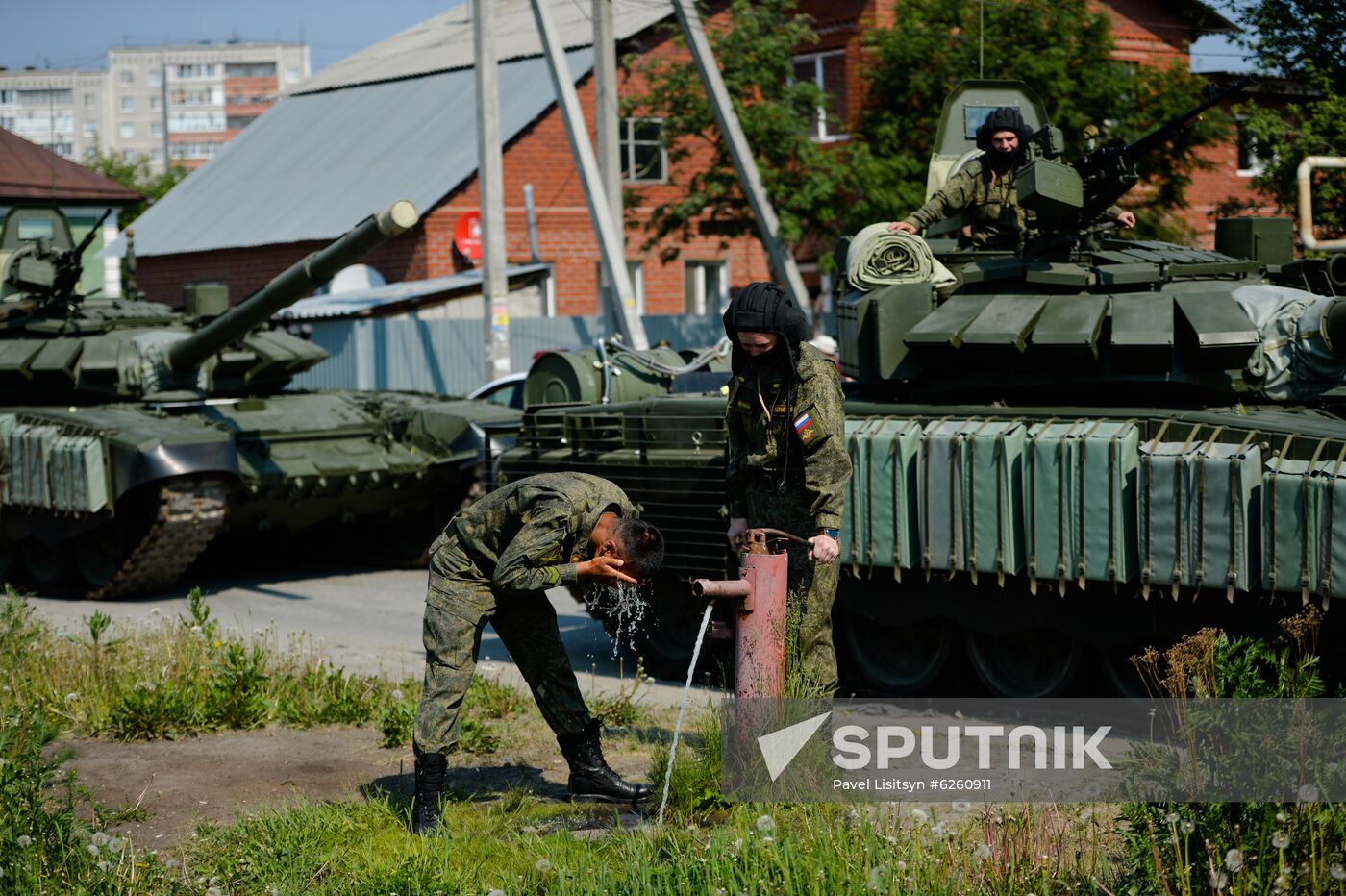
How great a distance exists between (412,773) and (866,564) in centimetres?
253

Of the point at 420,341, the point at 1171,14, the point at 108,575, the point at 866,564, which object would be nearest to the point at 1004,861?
the point at 866,564

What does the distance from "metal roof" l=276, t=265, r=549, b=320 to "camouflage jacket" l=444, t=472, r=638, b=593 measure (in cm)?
1985

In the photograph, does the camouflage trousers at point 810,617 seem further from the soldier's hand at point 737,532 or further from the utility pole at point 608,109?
the utility pole at point 608,109

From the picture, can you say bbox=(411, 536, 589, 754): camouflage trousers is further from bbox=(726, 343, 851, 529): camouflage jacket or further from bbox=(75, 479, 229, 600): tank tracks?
bbox=(75, 479, 229, 600): tank tracks

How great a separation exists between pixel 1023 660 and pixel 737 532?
233 centimetres

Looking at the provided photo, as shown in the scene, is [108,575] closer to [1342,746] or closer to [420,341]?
[1342,746]

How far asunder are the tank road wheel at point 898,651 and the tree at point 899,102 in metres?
11.8

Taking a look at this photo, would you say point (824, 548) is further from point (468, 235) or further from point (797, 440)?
point (468, 235)

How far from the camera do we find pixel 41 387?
13914 mm

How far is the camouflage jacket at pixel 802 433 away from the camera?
6418 millimetres

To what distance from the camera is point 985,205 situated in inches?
369

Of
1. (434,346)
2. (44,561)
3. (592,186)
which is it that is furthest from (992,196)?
(434,346)

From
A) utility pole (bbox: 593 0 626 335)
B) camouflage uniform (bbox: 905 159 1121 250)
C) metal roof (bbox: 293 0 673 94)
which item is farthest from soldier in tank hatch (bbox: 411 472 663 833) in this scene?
metal roof (bbox: 293 0 673 94)

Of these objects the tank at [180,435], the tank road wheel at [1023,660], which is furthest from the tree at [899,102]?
the tank road wheel at [1023,660]
